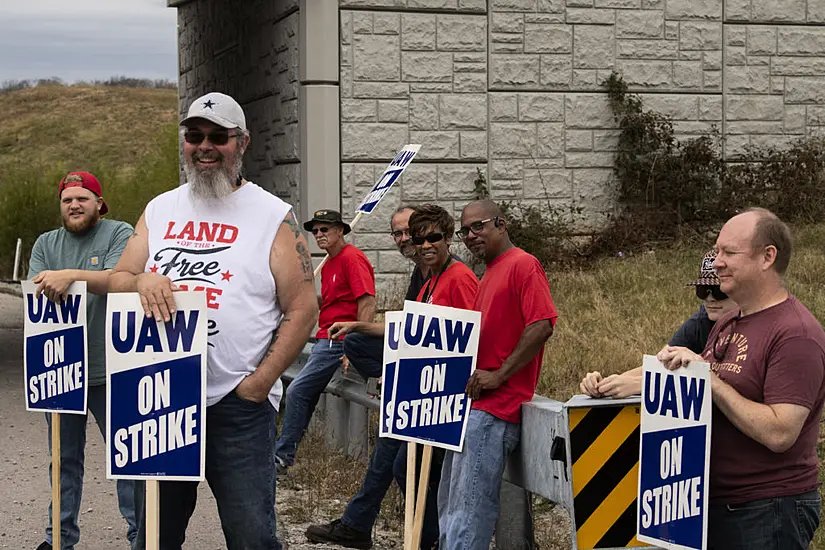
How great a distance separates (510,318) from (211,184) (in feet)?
5.53

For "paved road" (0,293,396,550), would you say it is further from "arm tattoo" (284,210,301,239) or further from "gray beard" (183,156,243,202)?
"gray beard" (183,156,243,202)

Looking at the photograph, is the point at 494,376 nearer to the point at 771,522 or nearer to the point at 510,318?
the point at 510,318

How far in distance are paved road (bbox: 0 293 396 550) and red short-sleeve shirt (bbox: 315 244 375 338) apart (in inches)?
49.4

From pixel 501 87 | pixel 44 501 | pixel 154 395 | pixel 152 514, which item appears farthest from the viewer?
pixel 501 87

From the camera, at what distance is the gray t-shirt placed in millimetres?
6945

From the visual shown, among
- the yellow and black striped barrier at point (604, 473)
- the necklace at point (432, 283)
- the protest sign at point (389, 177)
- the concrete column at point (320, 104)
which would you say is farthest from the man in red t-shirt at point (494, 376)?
the concrete column at point (320, 104)

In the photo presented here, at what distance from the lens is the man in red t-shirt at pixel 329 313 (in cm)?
903

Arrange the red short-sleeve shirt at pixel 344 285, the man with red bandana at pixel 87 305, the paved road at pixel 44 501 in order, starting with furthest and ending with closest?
the red short-sleeve shirt at pixel 344 285 → the paved road at pixel 44 501 → the man with red bandana at pixel 87 305

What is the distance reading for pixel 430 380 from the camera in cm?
614

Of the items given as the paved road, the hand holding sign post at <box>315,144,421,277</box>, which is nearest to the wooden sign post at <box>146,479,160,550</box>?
the paved road

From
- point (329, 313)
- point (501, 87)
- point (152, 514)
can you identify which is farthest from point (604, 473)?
point (501, 87)

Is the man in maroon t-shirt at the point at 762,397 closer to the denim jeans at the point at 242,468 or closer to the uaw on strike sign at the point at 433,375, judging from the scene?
the denim jeans at the point at 242,468

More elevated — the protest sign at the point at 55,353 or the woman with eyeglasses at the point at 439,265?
the woman with eyeglasses at the point at 439,265

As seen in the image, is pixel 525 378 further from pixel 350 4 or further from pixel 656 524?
pixel 350 4
